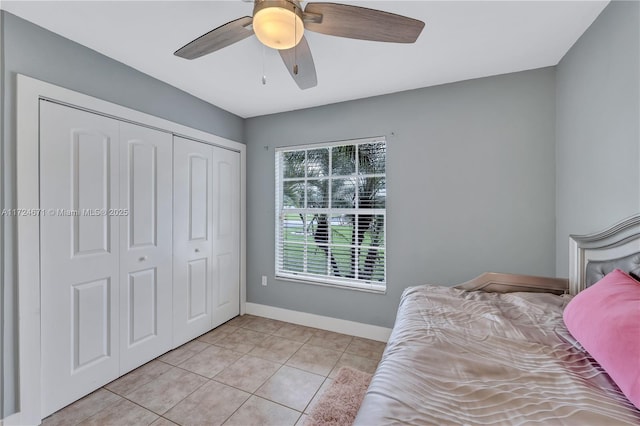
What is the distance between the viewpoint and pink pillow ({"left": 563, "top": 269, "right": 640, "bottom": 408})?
2.62 feet

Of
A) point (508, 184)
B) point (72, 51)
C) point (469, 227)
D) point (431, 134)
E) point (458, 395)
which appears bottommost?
point (458, 395)

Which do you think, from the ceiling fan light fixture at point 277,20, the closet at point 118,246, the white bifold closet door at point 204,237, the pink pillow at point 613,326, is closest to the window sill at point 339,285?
the white bifold closet door at point 204,237

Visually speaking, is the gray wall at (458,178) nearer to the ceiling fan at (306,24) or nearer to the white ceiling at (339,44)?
the white ceiling at (339,44)

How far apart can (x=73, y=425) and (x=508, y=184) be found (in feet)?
11.3

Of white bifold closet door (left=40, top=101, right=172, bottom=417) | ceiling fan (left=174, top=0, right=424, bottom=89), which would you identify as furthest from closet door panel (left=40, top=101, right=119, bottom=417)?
ceiling fan (left=174, top=0, right=424, bottom=89)

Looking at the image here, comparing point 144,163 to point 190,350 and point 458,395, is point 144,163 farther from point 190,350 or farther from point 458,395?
point 458,395

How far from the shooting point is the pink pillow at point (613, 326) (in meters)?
0.80

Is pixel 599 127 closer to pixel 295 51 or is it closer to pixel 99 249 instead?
pixel 295 51

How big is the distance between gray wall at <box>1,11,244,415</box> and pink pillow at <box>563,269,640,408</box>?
9.14 ft

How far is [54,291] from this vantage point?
170 centimetres

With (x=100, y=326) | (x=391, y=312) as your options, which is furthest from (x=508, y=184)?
(x=100, y=326)

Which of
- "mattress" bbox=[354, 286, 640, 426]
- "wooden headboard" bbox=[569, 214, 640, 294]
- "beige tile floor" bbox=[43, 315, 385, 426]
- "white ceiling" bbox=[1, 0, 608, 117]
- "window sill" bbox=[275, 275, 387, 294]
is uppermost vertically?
"white ceiling" bbox=[1, 0, 608, 117]

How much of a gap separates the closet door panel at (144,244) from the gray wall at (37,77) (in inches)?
11.7

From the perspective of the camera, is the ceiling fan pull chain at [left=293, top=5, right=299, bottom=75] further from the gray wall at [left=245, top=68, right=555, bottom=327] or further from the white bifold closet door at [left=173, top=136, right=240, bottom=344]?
the white bifold closet door at [left=173, top=136, right=240, bottom=344]
